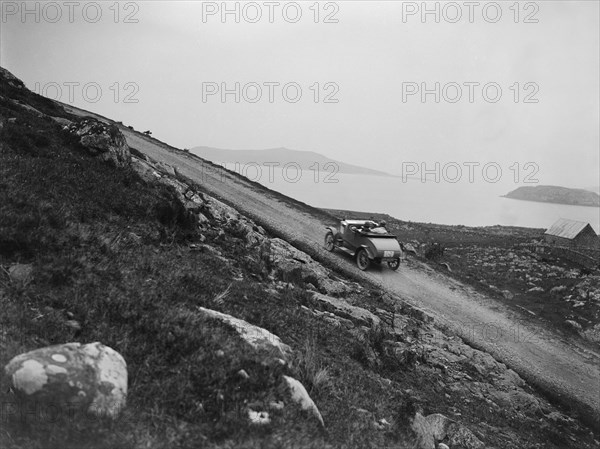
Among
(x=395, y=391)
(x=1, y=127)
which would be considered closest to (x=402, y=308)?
(x=395, y=391)

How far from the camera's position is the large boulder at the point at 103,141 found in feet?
44.0

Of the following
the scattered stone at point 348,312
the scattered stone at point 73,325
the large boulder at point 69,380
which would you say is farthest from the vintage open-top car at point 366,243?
the large boulder at point 69,380

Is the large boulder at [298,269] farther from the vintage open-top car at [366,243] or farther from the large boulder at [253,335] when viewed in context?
the large boulder at [253,335]

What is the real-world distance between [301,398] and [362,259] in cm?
1280

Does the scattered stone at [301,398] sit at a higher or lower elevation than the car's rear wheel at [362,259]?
higher

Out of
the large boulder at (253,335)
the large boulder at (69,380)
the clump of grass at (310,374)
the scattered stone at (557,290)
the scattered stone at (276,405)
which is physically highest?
the large boulder at (69,380)

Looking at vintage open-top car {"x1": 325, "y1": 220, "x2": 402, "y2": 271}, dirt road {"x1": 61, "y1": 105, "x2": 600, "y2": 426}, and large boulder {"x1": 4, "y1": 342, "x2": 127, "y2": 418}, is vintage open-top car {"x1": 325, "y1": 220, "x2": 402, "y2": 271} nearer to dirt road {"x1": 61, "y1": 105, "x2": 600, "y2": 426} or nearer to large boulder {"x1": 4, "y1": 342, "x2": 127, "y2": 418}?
dirt road {"x1": 61, "y1": 105, "x2": 600, "y2": 426}

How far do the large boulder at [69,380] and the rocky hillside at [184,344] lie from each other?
2 centimetres

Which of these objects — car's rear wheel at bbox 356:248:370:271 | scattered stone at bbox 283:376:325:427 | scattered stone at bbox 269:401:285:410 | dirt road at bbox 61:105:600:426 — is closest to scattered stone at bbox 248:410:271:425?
scattered stone at bbox 269:401:285:410

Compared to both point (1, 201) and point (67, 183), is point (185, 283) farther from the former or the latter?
point (67, 183)

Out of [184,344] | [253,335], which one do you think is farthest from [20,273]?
[253,335]

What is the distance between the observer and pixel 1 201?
7430 mm

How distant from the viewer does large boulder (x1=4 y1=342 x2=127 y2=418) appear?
12.2ft

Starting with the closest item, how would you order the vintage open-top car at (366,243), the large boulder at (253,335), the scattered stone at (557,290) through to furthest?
1. the large boulder at (253,335)
2. the vintage open-top car at (366,243)
3. the scattered stone at (557,290)
